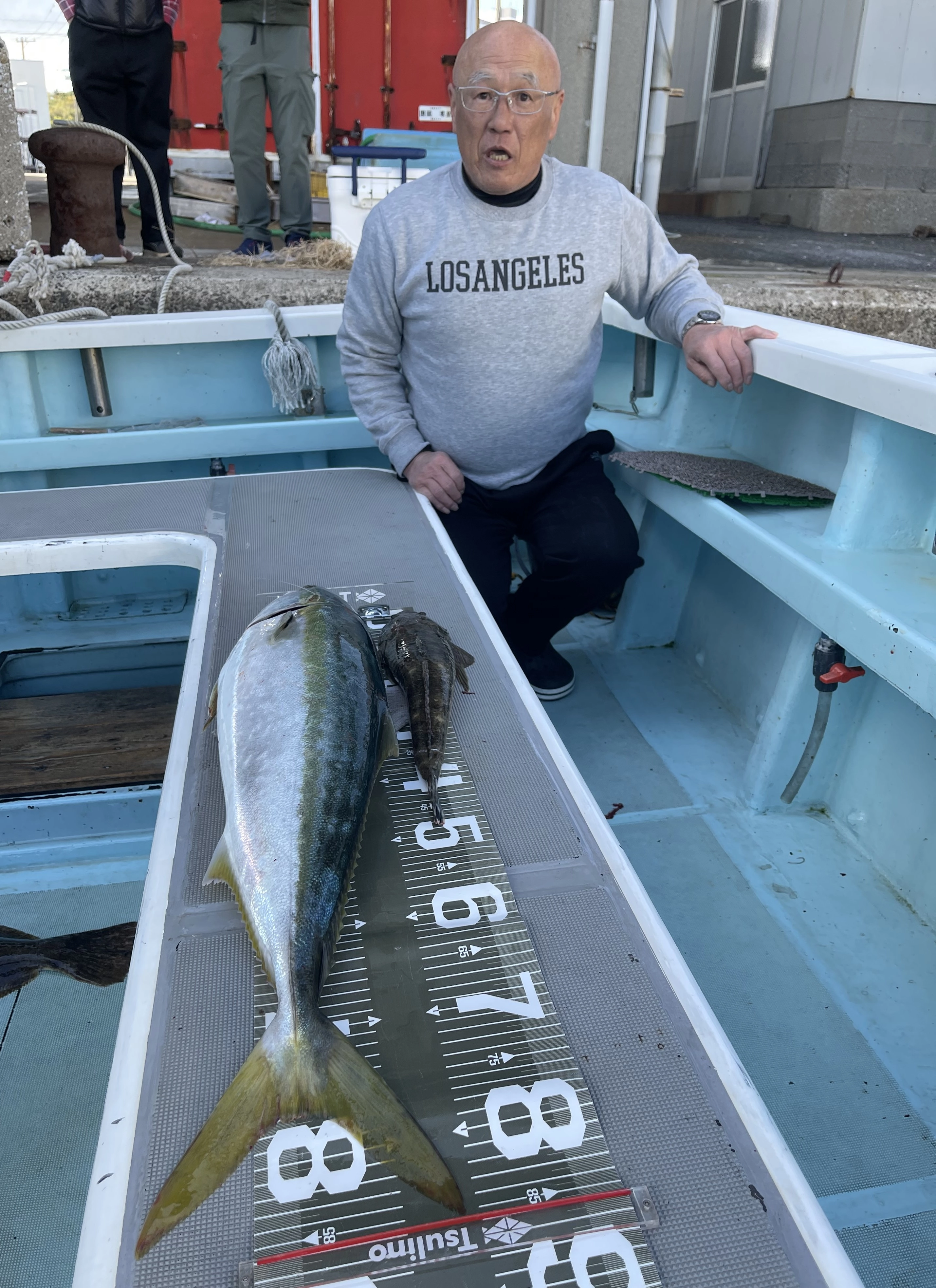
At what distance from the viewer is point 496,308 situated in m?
2.79

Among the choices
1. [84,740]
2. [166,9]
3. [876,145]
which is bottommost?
[84,740]

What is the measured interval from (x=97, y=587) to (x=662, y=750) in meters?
2.46

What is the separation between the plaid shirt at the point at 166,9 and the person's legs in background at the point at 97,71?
57mm

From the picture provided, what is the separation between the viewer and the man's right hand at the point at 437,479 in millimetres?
2789

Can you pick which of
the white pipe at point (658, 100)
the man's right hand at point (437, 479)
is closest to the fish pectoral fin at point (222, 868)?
the man's right hand at point (437, 479)

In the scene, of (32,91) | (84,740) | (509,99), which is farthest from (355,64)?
(32,91)

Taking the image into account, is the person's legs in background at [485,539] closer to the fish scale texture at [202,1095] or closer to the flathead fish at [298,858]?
the flathead fish at [298,858]

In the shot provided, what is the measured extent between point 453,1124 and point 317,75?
41.7ft

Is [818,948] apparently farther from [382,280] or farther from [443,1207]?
[382,280]

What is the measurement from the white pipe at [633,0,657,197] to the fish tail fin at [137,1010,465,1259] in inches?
284

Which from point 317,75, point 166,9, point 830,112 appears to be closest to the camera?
point 166,9

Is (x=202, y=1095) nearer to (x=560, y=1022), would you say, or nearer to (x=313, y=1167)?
(x=313, y=1167)

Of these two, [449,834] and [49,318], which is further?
[49,318]

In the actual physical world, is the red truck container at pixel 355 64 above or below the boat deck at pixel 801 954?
above
